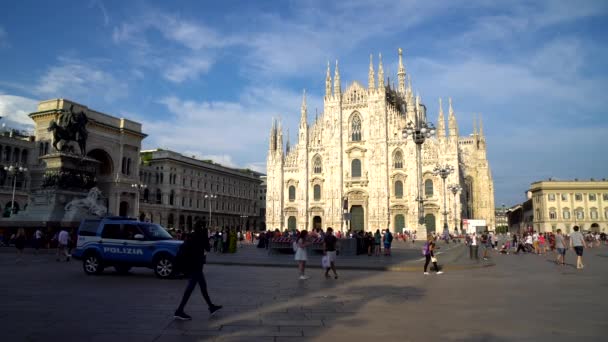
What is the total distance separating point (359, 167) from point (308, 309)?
49.3 m

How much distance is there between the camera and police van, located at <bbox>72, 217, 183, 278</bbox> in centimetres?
1252

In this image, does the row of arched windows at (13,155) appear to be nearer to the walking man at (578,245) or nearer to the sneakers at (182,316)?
the sneakers at (182,316)

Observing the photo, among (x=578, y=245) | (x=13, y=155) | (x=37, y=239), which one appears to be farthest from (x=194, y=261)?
(x=13, y=155)

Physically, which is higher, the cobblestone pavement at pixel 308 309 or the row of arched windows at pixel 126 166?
the row of arched windows at pixel 126 166

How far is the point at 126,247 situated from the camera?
12.9 metres

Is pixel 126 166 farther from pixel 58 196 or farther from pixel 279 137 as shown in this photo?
pixel 58 196

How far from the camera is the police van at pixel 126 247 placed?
41.1ft

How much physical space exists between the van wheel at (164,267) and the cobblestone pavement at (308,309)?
0.44 m

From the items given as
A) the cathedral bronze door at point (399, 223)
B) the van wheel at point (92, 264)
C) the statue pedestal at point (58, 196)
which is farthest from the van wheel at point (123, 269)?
the cathedral bronze door at point (399, 223)

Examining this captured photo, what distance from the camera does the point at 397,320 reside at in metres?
6.88

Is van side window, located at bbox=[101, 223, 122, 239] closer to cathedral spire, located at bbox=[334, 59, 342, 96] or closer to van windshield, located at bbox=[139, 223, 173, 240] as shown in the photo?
van windshield, located at bbox=[139, 223, 173, 240]

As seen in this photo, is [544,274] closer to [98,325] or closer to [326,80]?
[98,325]

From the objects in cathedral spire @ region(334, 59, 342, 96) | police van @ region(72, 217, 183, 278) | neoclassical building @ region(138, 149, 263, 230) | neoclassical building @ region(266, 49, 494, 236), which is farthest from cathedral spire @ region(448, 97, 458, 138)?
police van @ region(72, 217, 183, 278)

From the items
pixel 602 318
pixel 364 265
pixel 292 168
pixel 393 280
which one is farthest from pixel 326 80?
pixel 602 318
